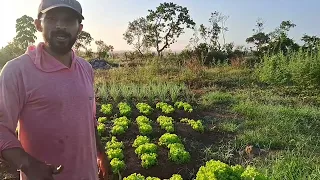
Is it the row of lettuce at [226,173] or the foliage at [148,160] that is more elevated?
the row of lettuce at [226,173]

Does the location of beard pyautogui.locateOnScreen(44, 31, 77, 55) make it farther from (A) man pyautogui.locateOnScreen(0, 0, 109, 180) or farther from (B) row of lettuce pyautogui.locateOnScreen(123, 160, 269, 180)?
(B) row of lettuce pyautogui.locateOnScreen(123, 160, 269, 180)

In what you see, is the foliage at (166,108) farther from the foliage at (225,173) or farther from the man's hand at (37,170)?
the man's hand at (37,170)

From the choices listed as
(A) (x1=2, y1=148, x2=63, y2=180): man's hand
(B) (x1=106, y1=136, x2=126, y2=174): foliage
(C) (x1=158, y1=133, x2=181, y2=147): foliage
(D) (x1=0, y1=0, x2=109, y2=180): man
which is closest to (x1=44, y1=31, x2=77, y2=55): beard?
(D) (x1=0, y1=0, x2=109, y2=180): man

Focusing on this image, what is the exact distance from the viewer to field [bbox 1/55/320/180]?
5375mm

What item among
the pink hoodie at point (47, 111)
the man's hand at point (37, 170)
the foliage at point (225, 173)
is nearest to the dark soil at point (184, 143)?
the foliage at point (225, 173)

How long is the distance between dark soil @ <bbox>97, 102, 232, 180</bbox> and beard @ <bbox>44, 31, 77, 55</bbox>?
345cm

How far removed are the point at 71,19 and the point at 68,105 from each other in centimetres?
46

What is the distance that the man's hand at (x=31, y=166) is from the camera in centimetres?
178

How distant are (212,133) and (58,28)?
581 centimetres

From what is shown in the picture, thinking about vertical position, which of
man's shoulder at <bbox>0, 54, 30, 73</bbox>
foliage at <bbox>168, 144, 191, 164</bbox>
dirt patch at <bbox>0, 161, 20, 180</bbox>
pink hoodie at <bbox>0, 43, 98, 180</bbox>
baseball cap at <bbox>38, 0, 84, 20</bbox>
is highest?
baseball cap at <bbox>38, 0, 84, 20</bbox>

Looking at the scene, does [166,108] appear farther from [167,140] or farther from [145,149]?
[145,149]

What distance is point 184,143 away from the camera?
6.65 m

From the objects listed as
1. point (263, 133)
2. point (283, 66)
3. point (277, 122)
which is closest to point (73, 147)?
point (263, 133)

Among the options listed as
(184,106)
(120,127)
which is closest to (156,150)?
(120,127)
